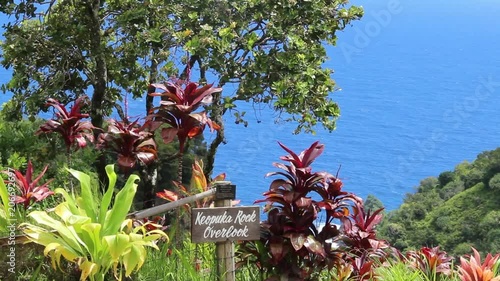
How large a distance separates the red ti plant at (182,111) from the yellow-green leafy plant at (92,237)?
39 centimetres

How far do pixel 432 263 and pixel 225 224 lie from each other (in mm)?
1002

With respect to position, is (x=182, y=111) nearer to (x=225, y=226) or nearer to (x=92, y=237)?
(x=225, y=226)

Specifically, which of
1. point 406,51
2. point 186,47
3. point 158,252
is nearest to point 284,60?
point 186,47

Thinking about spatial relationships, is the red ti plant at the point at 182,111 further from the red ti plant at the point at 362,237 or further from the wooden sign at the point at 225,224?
the red ti plant at the point at 362,237

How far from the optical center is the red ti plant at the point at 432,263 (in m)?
3.07

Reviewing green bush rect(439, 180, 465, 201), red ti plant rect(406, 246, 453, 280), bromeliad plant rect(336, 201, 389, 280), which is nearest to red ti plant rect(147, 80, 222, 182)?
bromeliad plant rect(336, 201, 389, 280)

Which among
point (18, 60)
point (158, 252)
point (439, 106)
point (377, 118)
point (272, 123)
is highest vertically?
point (439, 106)

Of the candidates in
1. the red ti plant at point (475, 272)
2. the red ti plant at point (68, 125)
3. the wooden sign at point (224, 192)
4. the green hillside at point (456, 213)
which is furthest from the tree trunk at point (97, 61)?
the green hillside at point (456, 213)

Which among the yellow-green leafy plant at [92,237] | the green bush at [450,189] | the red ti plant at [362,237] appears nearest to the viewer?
the yellow-green leafy plant at [92,237]

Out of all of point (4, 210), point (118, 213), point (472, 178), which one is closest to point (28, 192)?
point (4, 210)

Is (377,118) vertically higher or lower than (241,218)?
higher

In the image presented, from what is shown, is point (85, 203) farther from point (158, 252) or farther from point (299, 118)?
point (299, 118)

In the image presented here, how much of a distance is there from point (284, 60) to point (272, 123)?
2.31ft

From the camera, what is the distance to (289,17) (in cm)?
549
